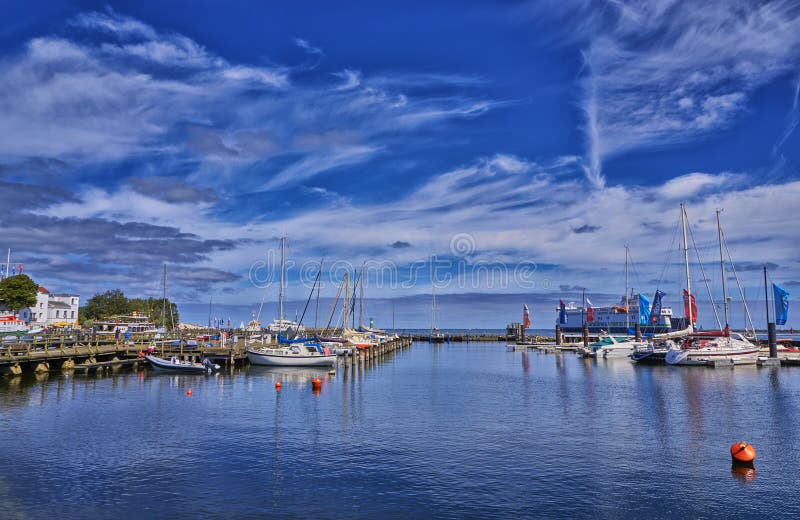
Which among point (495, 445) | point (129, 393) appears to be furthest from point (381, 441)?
point (129, 393)

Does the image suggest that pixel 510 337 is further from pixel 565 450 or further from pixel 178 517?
pixel 178 517

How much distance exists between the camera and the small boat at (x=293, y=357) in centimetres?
7325

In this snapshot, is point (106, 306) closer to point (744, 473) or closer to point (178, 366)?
point (178, 366)

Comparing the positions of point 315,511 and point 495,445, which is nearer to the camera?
point 315,511

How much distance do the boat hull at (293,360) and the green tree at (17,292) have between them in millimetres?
59211

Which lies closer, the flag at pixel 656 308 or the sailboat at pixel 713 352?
the sailboat at pixel 713 352

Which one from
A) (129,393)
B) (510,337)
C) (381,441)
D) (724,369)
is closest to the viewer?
(381,441)

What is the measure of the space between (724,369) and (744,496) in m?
57.7

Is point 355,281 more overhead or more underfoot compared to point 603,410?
more overhead

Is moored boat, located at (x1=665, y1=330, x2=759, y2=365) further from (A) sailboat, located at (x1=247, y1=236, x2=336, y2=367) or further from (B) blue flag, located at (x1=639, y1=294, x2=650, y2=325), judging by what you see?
(A) sailboat, located at (x1=247, y1=236, x2=336, y2=367)

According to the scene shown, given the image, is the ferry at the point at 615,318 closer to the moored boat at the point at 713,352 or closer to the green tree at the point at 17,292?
the moored boat at the point at 713,352

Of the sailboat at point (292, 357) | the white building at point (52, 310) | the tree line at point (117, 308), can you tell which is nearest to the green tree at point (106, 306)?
the tree line at point (117, 308)

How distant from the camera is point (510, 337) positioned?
18600 centimetres

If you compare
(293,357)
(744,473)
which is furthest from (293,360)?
(744,473)
